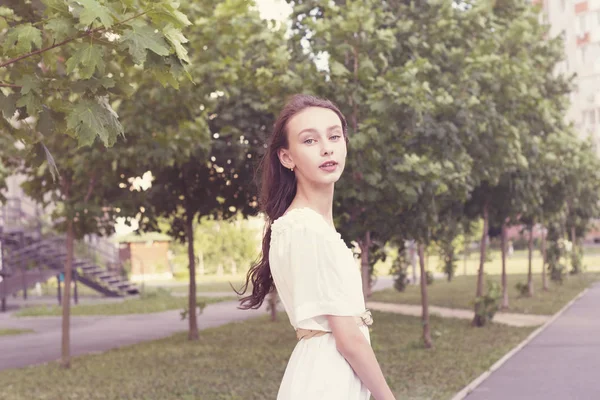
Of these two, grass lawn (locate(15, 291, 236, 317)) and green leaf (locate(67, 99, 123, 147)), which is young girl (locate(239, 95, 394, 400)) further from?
grass lawn (locate(15, 291, 236, 317))

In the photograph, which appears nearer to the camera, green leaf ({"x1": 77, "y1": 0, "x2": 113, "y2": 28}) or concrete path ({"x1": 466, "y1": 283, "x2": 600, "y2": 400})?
green leaf ({"x1": 77, "y1": 0, "x2": 113, "y2": 28})

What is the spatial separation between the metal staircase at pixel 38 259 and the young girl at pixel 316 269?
2495cm

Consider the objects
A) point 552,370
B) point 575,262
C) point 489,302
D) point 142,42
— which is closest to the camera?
point 142,42

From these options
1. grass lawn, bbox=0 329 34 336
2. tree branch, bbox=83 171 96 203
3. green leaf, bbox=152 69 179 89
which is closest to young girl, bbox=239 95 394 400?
green leaf, bbox=152 69 179 89

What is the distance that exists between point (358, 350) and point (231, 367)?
1053 cm

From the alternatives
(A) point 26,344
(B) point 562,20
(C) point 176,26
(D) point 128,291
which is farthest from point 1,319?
(B) point 562,20

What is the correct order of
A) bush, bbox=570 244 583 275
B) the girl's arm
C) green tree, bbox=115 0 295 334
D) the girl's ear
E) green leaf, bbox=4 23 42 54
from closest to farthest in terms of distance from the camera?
the girl's arm < the girl's ear < green leaf, bbox=4 23 42 54 < green tree, bbox=115 0 295 334 < bush, bbox=570 244 583 275

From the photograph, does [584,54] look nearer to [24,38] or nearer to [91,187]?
[91,187]

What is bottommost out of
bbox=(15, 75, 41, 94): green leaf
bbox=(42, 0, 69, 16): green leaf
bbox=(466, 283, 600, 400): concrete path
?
bbox=(466, 283, 600, 400): concrete path

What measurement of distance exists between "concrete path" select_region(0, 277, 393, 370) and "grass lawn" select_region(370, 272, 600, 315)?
6.12 metres

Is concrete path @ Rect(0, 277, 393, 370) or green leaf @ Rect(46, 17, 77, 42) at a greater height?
green leaf @ Rect(46, 17, 77, 42)

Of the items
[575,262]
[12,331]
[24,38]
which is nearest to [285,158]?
[24,38]

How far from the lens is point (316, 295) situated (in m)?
2.58

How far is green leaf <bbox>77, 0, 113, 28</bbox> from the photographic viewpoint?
361cm
